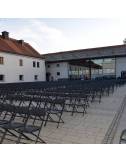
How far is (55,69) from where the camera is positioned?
44812mm

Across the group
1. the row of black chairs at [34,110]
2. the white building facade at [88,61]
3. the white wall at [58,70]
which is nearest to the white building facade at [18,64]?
the white wall at [58,70]

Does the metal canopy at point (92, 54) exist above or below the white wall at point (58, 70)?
above

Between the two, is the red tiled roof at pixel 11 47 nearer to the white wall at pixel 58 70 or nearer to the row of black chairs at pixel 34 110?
the white wall at pixel 58 70

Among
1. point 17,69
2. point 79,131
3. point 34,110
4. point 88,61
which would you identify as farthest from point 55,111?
point 88,61

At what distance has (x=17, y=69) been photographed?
36188 mm

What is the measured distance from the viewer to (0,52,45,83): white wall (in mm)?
33500

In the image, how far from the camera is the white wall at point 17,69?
110 feet

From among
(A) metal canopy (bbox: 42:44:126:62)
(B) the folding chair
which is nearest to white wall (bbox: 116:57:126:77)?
(A) metal canopy (bbox: 42:44:126:62)

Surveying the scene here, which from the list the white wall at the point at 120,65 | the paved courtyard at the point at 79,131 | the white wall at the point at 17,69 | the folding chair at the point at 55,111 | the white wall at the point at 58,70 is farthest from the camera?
the white wall at the point at 58,70

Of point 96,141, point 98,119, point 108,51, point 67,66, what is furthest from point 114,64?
point 96,141

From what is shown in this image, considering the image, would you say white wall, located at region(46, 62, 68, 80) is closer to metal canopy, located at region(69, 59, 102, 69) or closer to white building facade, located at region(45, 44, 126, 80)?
white building facade, located at region(45, 44, 126, 80)

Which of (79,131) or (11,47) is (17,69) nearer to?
(11,47)
